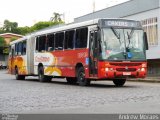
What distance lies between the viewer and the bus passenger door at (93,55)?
71.6 feet

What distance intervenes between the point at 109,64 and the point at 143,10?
17800 mm

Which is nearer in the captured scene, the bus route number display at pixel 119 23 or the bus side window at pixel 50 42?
the bus route number display at pixel 119 23

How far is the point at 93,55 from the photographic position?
22.1m

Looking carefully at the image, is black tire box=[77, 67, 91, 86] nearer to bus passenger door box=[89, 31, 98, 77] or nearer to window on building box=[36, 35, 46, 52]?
bus passenger door box=[89, 31, 98, 77]

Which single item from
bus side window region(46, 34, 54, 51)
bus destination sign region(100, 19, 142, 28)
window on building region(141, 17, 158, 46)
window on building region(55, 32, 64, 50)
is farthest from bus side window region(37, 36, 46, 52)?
window on building region(141, 17, 158, 46)

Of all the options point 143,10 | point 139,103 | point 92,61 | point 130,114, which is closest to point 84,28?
point 92,61

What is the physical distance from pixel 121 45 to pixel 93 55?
4.53ft

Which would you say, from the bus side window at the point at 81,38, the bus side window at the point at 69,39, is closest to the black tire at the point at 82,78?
the bus side window at the point at 81,38

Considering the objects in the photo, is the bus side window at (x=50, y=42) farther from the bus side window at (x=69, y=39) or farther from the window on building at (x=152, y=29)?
the window on building at (x=152, y=29)

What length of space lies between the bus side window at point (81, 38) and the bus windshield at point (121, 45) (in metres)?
1.50

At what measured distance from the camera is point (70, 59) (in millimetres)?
24547

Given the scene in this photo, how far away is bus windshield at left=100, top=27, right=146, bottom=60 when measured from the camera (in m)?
21.5

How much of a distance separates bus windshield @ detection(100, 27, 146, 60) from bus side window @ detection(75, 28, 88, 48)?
1.50 metres

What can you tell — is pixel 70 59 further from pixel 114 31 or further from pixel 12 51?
pixel 12 51
